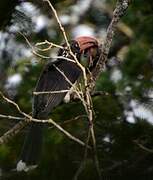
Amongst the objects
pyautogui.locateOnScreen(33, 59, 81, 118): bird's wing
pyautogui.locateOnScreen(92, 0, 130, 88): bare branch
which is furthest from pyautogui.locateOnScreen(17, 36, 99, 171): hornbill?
pyautogui.locateOnScreen(92, 0, 130, 88): bare branch

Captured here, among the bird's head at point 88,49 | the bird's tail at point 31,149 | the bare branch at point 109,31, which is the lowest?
the bird's tail at point 31,149

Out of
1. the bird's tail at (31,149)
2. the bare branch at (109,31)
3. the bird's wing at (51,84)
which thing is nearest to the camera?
the bare branch at (109,31)

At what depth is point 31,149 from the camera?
Answer: 3586mm

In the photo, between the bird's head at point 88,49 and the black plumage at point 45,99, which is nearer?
the black plumage at point 45,99

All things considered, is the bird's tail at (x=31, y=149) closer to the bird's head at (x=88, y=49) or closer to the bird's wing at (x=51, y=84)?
the bird's wing at (x=51, y=84)

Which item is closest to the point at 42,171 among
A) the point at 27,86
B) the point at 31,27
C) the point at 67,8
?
the point at 31,27

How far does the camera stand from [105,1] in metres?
6.63

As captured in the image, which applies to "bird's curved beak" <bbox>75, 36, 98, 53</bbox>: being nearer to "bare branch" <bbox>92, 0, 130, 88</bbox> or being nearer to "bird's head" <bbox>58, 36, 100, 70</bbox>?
"bird's head" <bbox>58, 36, 100, 70</bbox>

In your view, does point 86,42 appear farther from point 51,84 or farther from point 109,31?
point 109,31

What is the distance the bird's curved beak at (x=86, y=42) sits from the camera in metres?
3.92

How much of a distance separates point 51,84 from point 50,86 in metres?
0.01

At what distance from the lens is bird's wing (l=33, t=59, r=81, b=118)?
3668mm

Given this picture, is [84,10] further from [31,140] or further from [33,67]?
[31,140]

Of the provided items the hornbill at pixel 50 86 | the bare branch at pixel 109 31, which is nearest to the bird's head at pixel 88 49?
the hornbill at pixel 50 86
